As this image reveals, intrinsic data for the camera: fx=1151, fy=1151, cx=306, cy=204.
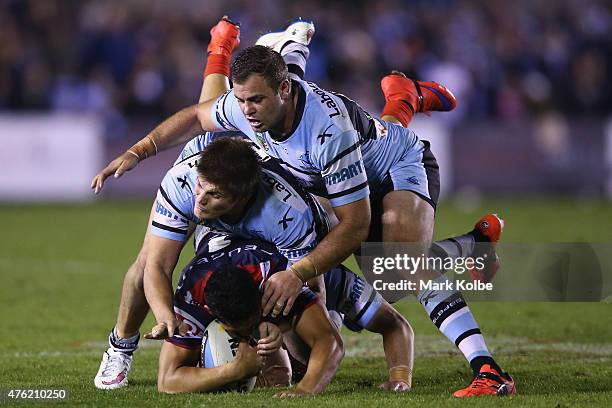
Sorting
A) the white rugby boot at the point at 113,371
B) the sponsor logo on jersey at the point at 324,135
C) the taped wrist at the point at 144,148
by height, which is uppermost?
the sponsor logo on jersey at the point at 324,135

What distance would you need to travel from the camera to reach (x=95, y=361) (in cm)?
752

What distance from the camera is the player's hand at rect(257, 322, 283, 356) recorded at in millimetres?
5848

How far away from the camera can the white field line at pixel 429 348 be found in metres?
7.81

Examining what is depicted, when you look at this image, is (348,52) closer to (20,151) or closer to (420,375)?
(20,151)

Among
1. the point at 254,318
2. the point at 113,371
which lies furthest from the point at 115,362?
the point at 254,318

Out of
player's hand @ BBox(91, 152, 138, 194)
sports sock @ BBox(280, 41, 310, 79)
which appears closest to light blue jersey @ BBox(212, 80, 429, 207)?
player's hand @ BBox(91, 152, 138, 194)

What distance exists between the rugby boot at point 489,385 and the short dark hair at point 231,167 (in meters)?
1.57

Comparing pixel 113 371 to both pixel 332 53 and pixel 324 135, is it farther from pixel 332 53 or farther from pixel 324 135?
pixel 332 53

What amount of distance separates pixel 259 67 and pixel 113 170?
111cm

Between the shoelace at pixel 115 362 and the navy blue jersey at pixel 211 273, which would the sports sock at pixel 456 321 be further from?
the shoelace at pixel 115 362

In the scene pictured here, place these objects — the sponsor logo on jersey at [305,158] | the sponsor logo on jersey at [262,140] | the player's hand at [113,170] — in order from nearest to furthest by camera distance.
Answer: the sponsor logo on jersey at [305,158] → the player's hand at [113,170] → the sponsor logo on jersey at [262,140]

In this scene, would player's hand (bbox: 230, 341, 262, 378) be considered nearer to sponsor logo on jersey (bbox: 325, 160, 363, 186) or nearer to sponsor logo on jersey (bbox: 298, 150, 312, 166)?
sponsor logo on jersey (bbox: 325, 160, 363, 186)

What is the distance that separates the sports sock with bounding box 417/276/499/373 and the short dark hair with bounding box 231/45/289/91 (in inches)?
60.0

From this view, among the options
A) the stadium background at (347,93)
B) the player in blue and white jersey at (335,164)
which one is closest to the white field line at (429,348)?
the player in blue and white jersey at (335,164)
